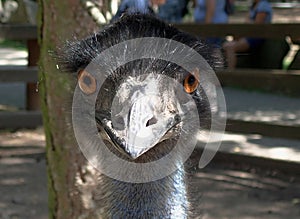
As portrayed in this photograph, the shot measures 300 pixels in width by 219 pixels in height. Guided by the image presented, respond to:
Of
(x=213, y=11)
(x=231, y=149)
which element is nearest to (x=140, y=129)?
(x=231, y=149)

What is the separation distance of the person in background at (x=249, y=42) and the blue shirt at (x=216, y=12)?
0.37m

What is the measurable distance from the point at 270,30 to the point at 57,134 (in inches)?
103

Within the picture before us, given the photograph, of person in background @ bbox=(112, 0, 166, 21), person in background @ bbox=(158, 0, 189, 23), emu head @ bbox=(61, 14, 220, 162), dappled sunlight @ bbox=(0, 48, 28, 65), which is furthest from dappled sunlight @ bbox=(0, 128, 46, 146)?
emu head @ bbox=(61, 14, 220, 162)

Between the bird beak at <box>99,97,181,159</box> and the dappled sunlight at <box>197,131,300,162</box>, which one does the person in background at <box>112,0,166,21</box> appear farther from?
the dappled sunlight at <box>197,131,300,162</box>

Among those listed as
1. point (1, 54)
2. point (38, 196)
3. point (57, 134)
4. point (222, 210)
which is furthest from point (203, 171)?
point (1, 54)

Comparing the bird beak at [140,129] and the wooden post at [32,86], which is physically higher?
the bird beak at [140,129]

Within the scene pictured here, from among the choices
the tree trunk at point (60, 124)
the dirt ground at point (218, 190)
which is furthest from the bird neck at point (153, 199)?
the dirt ground at point (218, 190)

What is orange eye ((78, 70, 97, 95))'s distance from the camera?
186 cm

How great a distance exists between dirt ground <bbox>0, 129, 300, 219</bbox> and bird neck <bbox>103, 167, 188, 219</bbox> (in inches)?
88.1

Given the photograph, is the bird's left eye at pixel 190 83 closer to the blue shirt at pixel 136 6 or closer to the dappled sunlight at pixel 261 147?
the blue shirt at pixel 136 6

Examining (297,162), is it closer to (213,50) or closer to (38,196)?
(38,196)

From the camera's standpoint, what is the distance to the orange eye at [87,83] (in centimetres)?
186

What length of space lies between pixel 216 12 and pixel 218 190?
2959 millimetres

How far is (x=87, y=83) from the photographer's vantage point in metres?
1.88
